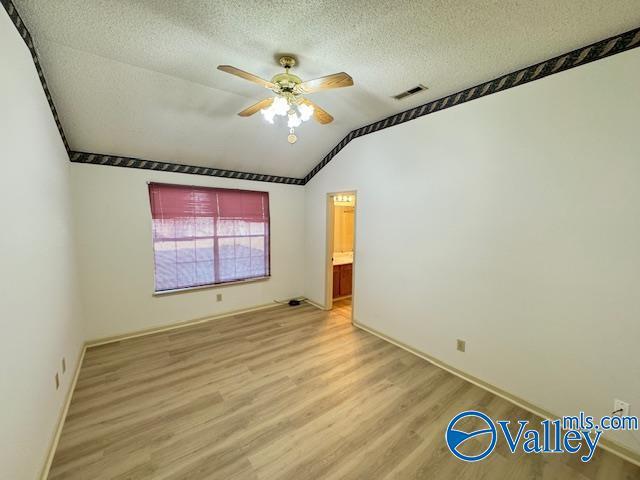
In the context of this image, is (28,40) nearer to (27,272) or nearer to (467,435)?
(27,272)

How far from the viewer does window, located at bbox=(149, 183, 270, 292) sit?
349cm

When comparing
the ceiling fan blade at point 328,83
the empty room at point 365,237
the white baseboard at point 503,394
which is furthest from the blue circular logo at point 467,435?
the ceiling fan blade at point 328,83

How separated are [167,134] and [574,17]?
3574mm

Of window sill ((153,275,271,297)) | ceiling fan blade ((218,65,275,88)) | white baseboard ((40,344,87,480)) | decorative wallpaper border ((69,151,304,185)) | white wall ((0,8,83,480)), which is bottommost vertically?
Answer: white baseboard ((40,344,87,480))

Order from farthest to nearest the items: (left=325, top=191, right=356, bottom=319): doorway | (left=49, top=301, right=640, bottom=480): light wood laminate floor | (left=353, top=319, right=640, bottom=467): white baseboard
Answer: (left=325, top=191, right=356, bottom=319): doorway < (left=353, top=319, right=640, bottom=467): white baseboard < (left=49, top=301, right=640, bottom=480): light wood laminate floor

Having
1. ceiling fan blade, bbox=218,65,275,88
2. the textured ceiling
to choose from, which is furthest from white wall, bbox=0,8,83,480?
ceiling fan blade, bbox=218,65,275,88

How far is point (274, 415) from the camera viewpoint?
2.09 meters

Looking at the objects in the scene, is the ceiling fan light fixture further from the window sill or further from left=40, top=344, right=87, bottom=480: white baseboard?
the window sill

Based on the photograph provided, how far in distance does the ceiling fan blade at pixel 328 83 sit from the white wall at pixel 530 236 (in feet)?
4.70

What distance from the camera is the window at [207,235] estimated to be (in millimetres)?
3486

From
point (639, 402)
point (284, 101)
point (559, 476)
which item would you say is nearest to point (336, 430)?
point (559, 476)

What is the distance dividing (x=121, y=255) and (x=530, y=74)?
15.0 ft

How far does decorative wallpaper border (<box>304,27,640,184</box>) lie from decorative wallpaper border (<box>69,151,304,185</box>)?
2014 mm

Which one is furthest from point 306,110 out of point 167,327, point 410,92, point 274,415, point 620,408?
point 167,327
